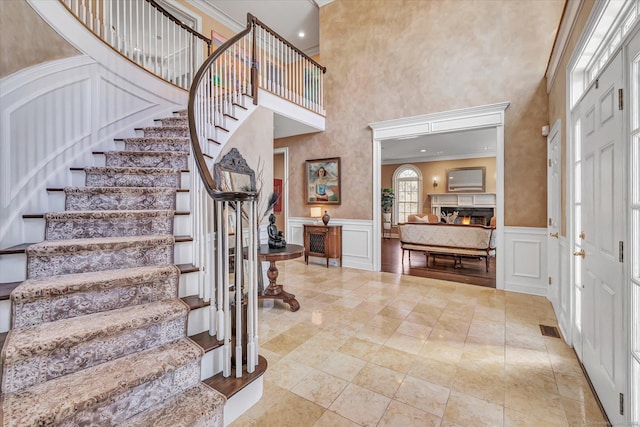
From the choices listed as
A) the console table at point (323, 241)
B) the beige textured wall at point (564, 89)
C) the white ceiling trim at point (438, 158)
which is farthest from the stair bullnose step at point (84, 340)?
the white ceiling trim at point (438, 158)

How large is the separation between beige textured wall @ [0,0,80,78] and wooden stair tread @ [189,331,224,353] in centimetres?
226

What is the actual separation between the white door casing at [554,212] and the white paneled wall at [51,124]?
467 cm

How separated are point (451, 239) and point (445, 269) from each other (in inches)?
22.6

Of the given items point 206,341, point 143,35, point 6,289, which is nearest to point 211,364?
point 206,341

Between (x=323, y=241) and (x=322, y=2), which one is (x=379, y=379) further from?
(x=322, y=2)

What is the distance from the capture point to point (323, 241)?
17.6ft

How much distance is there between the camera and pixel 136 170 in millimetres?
2604

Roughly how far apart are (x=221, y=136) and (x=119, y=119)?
47.0 inches

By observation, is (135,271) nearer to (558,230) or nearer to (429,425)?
(429,425)

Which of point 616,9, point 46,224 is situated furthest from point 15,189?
point 616,9

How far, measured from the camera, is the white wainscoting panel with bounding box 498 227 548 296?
3.70 meters

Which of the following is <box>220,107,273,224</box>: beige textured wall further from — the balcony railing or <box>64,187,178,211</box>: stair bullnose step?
<box>64,187,178,211</box>: stair bullnose step

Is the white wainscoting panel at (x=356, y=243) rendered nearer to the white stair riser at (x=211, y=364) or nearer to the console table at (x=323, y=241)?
the console table at (x=323, y=241)

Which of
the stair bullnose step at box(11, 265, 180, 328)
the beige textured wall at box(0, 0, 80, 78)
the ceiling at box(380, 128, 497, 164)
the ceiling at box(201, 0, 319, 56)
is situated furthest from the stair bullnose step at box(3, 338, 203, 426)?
the ceiling at box(201, 0, 319, 56)
